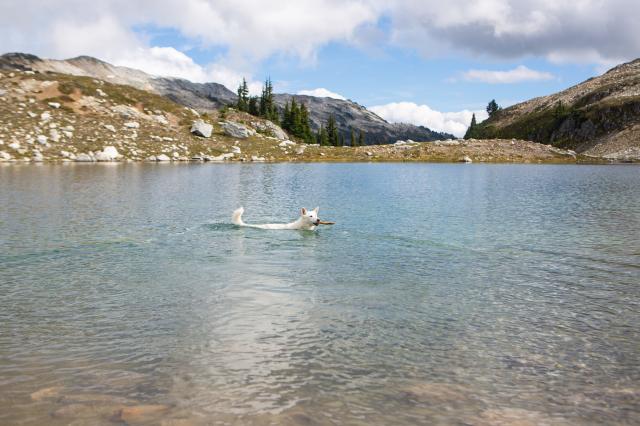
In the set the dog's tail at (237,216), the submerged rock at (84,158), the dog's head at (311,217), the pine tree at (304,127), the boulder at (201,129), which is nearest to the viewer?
the dog's head at (311,217)

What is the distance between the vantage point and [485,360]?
10695 mm

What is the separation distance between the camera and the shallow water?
8.80 metres

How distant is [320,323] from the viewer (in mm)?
13047

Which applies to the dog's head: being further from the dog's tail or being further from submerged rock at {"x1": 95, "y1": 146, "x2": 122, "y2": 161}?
submerged rock at {"x1": 95, "y1": 146, "x2": 122, "y2": 161}

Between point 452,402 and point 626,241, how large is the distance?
20.1 m

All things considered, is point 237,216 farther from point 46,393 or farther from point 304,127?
point 304,127

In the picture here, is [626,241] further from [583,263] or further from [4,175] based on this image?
[4,175]

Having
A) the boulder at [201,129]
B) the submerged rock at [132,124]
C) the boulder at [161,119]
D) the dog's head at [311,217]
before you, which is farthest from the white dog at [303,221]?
the boulder at [161,119]

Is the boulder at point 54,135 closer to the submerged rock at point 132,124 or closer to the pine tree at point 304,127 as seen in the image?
the submerged rock at point 132,124

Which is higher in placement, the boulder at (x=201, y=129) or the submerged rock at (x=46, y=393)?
the boulder at (x=201, y=129)

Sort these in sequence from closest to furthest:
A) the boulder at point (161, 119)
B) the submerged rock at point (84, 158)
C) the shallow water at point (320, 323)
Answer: the shallow water at point (320, 323) → the submerged rock at point (84, 158) → the boulder at point (161, 119)

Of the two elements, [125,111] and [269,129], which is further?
[269,129]

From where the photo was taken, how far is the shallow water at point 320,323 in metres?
8.80

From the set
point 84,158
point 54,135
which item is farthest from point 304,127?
point 84,158
